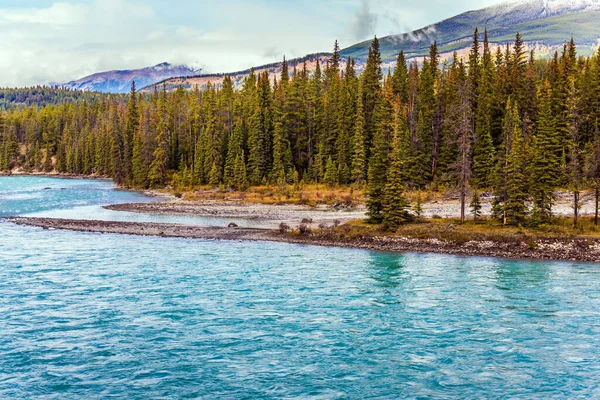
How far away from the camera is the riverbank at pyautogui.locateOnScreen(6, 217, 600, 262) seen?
4000 centimetres

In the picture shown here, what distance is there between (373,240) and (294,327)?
79.8 feet

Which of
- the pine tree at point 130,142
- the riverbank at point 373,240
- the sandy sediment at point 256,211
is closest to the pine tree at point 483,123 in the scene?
the sandy sediment at point 256,211

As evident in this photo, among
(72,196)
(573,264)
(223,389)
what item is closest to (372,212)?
(573,264)

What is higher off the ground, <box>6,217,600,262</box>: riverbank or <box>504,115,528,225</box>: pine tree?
<box>504,115,528,225</box>: pine tree

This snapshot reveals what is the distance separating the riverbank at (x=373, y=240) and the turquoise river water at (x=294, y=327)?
2.87 m

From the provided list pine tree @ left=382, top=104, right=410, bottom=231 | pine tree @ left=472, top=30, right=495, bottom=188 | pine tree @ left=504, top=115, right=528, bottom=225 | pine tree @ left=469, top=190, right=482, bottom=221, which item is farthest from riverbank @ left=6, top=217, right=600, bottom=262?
pine tree @ left=472, top=30, right=495, bottom=188

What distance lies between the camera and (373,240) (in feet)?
151

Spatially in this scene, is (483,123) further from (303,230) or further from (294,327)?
(294,327)

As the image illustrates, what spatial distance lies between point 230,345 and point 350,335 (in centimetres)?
542

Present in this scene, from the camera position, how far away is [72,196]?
9162 centimetres

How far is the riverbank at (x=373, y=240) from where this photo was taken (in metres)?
40.0

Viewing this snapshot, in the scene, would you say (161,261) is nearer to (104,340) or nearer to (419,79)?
(104,340)

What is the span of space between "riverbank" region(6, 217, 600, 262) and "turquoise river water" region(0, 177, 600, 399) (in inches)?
113

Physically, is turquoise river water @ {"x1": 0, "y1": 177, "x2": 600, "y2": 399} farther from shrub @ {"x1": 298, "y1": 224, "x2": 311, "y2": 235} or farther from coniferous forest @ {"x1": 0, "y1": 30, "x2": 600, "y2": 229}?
coniferous forest @ {"x1": 0, "y1": 30, "x2": 600, "y2": 229}
